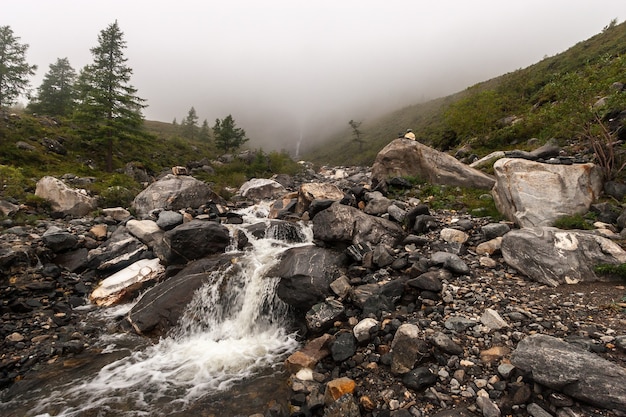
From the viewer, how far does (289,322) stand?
987cm

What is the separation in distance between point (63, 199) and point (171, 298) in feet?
43.6

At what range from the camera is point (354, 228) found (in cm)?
1248

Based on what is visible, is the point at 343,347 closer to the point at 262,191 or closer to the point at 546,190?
the point at 546,190

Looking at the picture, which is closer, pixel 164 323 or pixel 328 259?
pixel 164 323

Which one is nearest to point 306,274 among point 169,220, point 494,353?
point 494,353

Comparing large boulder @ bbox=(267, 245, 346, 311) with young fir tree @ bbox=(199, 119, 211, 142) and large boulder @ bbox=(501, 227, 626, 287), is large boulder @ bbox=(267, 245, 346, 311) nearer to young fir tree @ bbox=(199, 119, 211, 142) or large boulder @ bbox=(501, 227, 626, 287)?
large boulder @ bbox=(501, 227, 626, 287)

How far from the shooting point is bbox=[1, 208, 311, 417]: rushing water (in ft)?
22.7

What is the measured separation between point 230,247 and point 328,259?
575cm

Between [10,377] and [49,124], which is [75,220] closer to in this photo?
[10,377]

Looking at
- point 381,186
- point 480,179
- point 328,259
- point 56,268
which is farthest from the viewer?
point 381,186

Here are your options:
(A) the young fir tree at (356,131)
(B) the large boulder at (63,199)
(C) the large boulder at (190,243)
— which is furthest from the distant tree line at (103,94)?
(A) the young fir tree at (356,131)

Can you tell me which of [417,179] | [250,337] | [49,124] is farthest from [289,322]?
[49,124]

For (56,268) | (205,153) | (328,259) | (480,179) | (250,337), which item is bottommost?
(250,337)

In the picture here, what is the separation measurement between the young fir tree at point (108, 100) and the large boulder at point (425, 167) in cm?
2867
